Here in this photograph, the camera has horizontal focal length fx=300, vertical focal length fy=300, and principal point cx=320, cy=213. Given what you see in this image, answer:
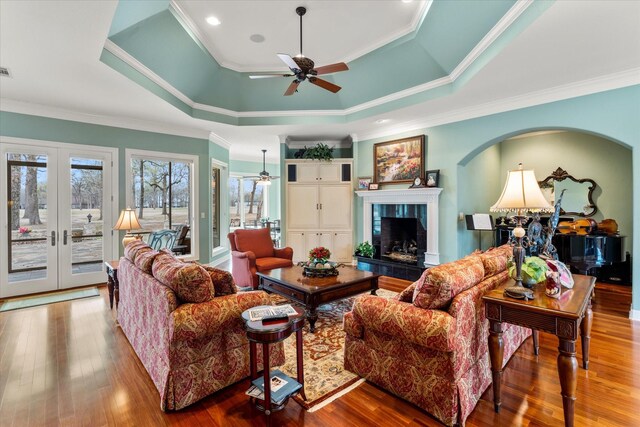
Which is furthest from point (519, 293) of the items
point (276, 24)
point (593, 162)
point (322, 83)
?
point (593, 162)

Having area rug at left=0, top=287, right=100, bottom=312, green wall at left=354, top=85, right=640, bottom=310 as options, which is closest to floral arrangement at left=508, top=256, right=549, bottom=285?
green wall at left=354, top=85, right=640, bottom=310

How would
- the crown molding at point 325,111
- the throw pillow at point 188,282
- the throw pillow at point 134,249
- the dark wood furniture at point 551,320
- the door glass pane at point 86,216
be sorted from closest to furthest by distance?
the dark wood furniture at point 551,320 < the throw pillow at point 188,282 < the throw pillow at point 134,249 < the crown molding at point 325,111 < the door glass pane at point 86,216

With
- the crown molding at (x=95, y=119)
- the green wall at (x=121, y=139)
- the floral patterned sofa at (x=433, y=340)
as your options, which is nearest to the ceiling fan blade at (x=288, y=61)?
the floral patterned sofa at (x=433, y=340)

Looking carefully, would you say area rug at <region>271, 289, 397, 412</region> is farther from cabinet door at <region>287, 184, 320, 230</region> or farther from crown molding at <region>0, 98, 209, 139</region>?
crown molding at <region>0, 98, 209, 139</region>

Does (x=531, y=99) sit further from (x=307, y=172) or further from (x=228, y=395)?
(x=228, y=395)

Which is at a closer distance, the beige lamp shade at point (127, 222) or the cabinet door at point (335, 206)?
the beige lamp shade at point (127, 222)

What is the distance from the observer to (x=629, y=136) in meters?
3.64

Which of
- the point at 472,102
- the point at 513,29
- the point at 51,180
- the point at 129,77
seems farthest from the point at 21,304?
the point at 472,102

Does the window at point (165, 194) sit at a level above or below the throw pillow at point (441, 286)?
above

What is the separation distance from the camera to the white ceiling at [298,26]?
349cm

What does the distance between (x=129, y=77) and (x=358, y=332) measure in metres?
4.19

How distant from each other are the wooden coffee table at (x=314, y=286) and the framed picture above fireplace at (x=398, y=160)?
269 centimetres

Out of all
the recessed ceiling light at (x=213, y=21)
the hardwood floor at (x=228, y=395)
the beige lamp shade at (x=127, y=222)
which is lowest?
the hardwood floor at (x=228, y=395)

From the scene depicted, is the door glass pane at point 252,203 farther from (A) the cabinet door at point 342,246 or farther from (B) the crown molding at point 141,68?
(B) the crown molding at point 141,68
